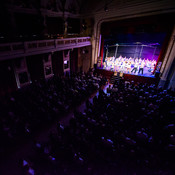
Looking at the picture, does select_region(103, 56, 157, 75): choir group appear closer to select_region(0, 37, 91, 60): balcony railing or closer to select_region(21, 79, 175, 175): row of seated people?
select_region(0, 37, 91, 60): balcony railing

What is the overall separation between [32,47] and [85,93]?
19.3 ft

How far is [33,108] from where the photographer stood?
7.38m

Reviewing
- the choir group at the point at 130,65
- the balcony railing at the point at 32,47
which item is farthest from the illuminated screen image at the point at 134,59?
the balcony railing at the point at 32,47

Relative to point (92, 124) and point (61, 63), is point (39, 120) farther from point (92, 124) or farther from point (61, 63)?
point (61, 63)

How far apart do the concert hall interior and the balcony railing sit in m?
0.07

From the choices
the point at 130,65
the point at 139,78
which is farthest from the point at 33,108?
the point at 130,65

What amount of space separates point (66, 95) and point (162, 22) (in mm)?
11210

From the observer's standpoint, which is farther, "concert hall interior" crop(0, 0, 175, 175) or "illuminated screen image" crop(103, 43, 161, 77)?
"illuminated screen image" crop(103, 43, 161, 77)

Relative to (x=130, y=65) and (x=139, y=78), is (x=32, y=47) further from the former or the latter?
(x=139, y=78)

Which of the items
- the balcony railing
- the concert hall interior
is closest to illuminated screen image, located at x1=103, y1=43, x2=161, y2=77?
the concert hall interior

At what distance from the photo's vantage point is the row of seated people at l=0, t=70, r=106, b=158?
597 centimetres

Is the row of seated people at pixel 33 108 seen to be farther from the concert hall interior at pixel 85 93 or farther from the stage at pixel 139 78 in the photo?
the stage at pixel 139 78

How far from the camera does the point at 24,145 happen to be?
605 centimetres

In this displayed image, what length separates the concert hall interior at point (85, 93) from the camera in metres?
4.79
